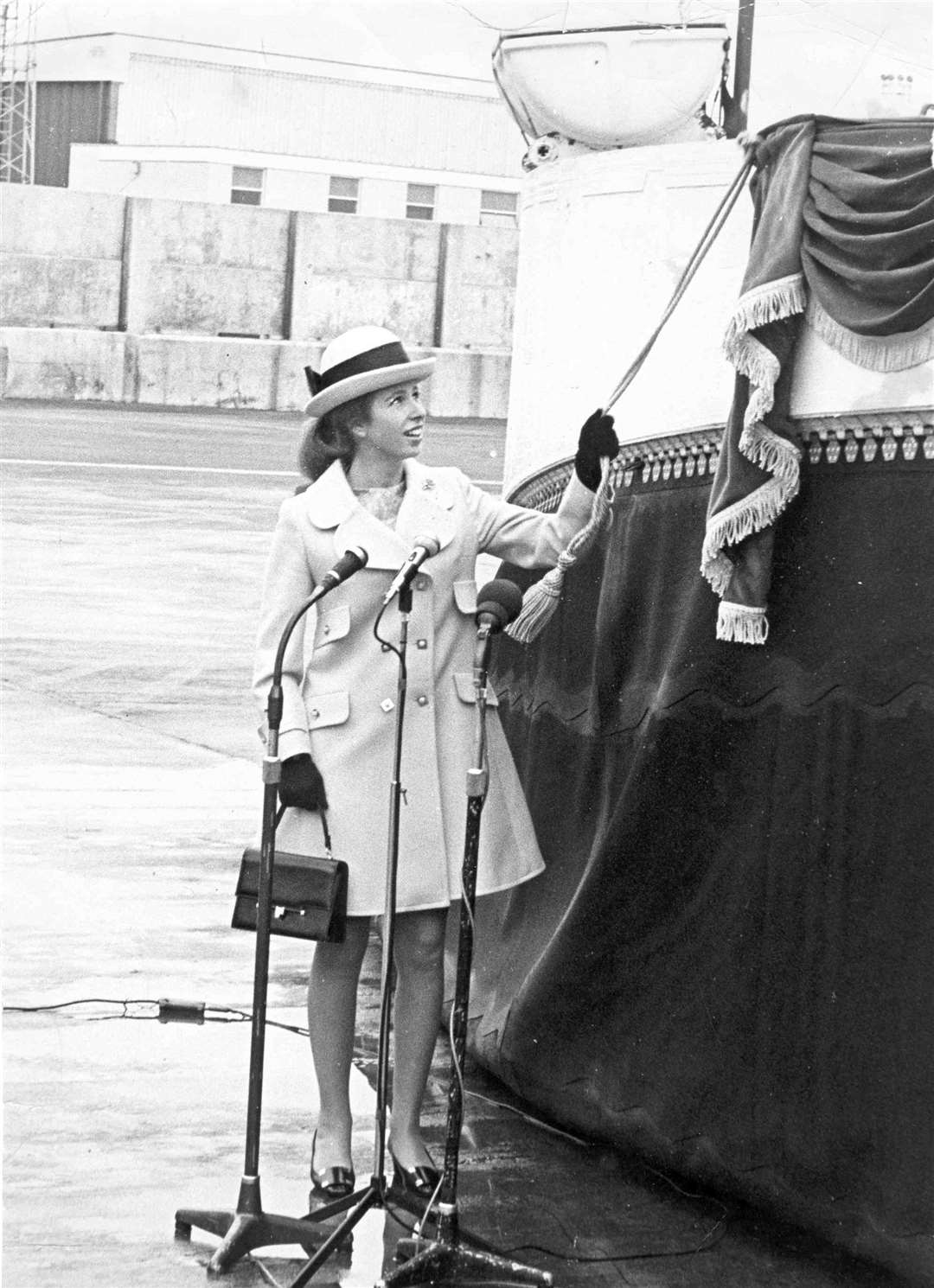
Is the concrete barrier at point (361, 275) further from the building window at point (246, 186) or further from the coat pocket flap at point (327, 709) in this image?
the coat pocket flap at point (327, 709)

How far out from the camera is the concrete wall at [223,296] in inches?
1139

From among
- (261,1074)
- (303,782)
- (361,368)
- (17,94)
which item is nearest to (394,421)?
(361,368)

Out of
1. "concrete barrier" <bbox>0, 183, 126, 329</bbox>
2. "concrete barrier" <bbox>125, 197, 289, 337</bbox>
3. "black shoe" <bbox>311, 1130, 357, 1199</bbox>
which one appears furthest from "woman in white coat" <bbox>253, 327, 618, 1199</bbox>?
"concrete barrier" <bbox>125, 197, 289, 337</bbox>

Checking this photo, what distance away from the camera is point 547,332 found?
19.1 ft

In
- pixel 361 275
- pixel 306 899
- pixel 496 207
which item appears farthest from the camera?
pixel 496 207

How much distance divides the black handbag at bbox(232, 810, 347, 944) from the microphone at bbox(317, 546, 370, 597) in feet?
2.00

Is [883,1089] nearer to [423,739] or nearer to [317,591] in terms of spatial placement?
[423,739]

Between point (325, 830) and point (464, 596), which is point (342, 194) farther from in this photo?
point (325, 830)

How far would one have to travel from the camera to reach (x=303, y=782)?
4664 millimetres

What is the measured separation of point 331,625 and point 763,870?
1086 mm

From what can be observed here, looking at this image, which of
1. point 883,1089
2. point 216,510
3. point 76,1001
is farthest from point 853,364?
point 216,510

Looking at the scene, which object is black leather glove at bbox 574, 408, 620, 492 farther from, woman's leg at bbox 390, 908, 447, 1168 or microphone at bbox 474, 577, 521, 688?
woman's leg at bbox 390, 908, 447, 1168

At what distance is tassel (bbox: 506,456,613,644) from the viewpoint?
4.68 m

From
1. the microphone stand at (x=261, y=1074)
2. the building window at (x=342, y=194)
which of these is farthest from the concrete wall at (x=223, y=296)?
the microphone stand at (x=261, y=1074)
